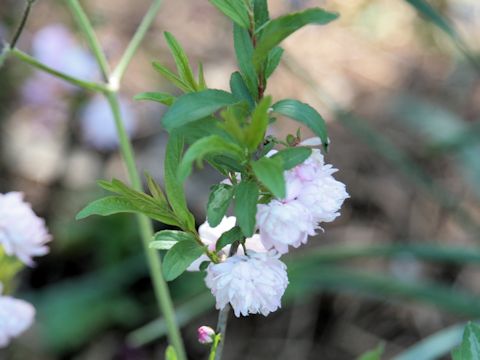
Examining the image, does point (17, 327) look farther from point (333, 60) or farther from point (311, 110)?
point (333, 60)

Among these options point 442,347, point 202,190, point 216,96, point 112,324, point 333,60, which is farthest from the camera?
point 333,60

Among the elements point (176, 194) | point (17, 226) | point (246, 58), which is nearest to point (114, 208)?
point (176, 194)

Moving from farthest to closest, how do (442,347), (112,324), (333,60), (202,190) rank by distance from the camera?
1. (333,60)
2. (202,190)
3. (112,324)
4. (442,347)

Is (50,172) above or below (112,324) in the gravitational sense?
above

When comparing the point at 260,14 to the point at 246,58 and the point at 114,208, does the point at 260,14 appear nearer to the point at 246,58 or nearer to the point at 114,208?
the point at 246,58

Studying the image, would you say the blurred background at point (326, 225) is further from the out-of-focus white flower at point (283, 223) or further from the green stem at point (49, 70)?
the out-of-focus white flower at point (283, 223)

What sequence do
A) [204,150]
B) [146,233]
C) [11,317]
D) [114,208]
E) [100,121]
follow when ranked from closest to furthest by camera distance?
[204,150]
[114,208]
[11,317]
[146,233]
[100,121]

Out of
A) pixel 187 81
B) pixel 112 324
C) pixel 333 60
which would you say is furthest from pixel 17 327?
Result: pixel 333 60
